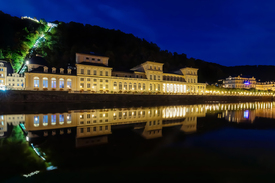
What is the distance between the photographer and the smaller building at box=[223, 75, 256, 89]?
104256 mm

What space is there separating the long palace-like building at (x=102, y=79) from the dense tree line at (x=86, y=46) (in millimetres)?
8604

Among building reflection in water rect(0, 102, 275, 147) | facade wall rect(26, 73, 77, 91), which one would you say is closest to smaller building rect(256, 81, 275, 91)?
building reflection in water rect(0, 102, 275, 147)

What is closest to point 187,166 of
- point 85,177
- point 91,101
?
point 85,177

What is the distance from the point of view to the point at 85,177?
377cm

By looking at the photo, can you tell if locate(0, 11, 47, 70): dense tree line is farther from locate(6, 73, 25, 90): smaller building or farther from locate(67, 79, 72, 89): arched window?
locate(67, 79, 72, 89): arched window

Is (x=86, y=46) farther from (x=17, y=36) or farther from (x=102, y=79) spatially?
(x=102, y=79)

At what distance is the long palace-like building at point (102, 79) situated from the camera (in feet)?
120

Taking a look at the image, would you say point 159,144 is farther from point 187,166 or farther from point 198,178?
point 198,178

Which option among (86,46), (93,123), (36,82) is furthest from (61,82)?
(86,46)

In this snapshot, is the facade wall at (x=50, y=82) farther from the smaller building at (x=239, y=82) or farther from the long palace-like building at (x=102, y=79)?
the smaller building at (x=239, y=82)

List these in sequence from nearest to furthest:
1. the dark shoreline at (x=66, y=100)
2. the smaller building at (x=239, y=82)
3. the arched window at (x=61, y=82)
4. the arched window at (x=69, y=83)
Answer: the dark shoreline at (x=66, y=100), the arched window at (x=61, y=82), the arched window at (x=69, y=83), the smaller building at (x=239, y=82)

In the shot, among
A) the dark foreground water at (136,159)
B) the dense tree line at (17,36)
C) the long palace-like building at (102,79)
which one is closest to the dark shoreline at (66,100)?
the long palace-like building at (102,79)

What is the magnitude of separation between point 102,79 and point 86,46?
2135 inches

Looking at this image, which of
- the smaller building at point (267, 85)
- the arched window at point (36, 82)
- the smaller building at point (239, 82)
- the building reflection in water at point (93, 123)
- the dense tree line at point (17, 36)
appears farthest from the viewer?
the smaller building at point (267, 85)
